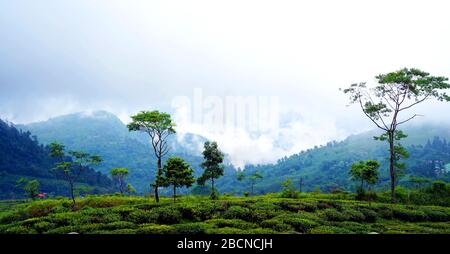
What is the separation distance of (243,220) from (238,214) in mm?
1968

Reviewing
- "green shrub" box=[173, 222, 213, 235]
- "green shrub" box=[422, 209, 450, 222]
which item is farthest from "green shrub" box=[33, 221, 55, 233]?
"green shrub" box=[422, 209, 450, 222]

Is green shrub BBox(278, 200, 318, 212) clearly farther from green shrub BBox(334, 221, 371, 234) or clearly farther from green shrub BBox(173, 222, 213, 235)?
green shrub BBox(173, 222, 213, 235)

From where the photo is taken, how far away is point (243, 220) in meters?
29.4

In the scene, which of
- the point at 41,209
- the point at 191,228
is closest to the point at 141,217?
the point at 191,228

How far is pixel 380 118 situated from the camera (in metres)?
50.8

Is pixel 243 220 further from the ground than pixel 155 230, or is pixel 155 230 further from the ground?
pixel 155 230

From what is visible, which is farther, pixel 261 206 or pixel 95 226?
pixel 261 206

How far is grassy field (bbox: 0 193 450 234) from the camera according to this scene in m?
24.5

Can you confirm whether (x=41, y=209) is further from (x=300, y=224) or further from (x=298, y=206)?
(x=300, y=224)

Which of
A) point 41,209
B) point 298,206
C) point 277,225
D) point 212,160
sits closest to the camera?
point 277,225

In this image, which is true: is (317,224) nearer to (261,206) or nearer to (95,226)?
(261,206)

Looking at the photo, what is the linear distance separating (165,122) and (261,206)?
20.0 m
